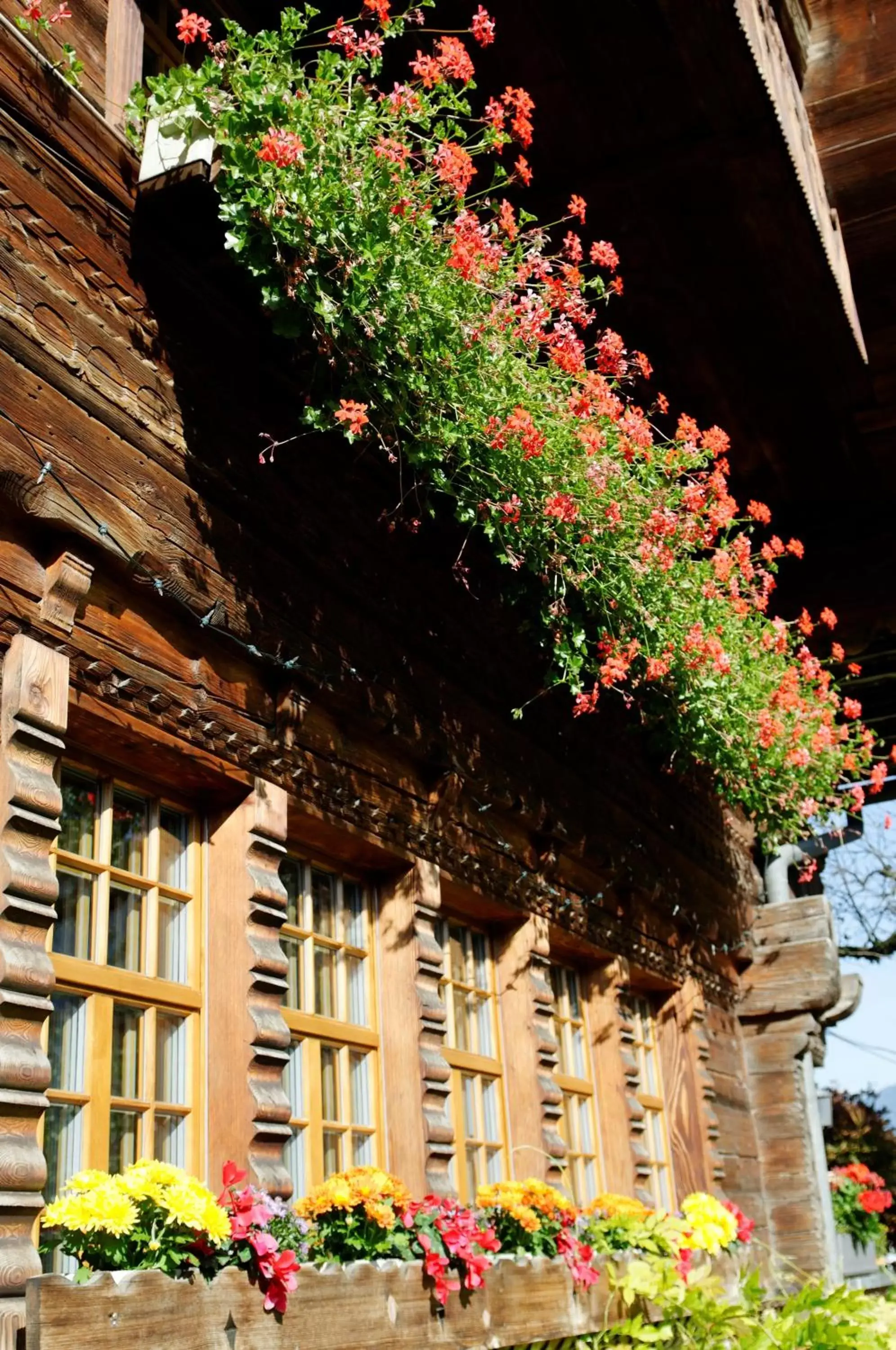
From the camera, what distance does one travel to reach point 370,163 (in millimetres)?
4070

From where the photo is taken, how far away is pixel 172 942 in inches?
156

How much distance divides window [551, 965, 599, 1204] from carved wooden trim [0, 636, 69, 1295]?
3308 mm

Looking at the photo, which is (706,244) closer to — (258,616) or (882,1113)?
(258,616)

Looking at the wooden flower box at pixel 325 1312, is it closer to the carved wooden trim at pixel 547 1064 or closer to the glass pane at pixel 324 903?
the carved wooden trim at pixel 547 1064

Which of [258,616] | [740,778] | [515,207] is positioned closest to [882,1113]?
[740,778]

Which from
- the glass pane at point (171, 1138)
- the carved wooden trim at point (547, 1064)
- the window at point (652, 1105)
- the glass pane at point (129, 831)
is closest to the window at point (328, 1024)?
the glass pane at point (171, 1138)

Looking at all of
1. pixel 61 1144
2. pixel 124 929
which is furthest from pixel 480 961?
pixel 61 1144

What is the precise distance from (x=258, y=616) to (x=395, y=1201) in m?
1.69

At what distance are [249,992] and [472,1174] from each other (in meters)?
1.68

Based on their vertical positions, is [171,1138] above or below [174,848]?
below

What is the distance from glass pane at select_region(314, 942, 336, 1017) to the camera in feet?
15.2

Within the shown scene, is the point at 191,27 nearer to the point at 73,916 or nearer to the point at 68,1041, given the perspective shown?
the point at 73,916

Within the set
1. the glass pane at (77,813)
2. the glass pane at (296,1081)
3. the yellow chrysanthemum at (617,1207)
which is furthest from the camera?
the yellow chrysanthemum at (617,1207)

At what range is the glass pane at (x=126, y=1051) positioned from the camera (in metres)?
3.64
